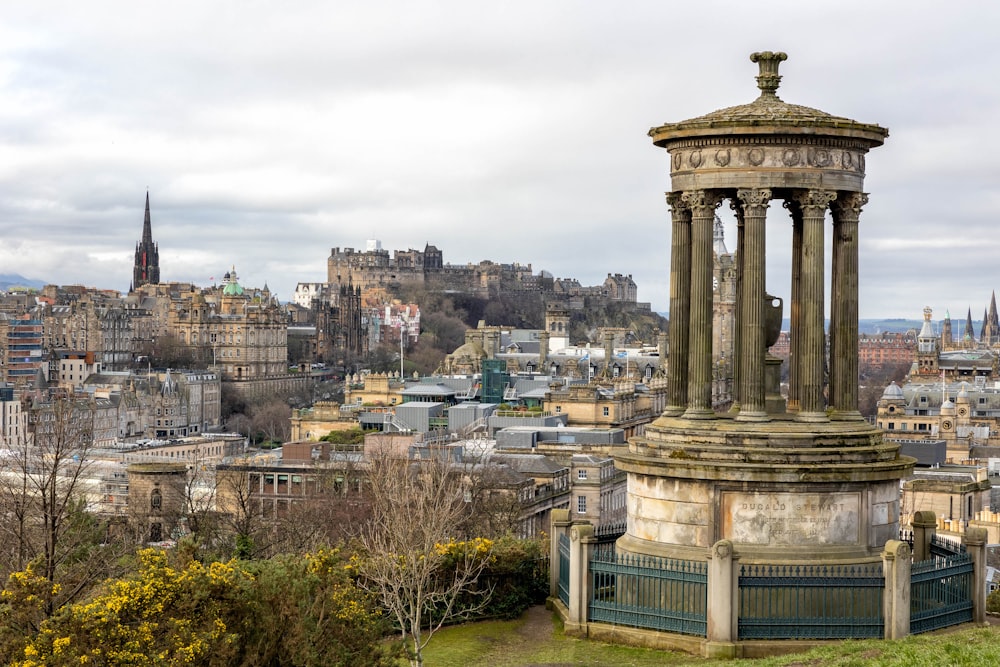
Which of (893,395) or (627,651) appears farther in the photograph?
(893,395)

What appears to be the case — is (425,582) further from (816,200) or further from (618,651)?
(816,200)

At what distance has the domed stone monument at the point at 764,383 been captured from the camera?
27438 mm

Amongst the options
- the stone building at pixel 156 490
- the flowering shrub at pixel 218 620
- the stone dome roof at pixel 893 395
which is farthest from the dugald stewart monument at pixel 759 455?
the stone dome roof at pixel 893 395

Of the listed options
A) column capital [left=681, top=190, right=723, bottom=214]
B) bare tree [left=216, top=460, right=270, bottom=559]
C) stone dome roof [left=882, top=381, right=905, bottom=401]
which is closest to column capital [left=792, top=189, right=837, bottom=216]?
column capital [left=681, top=190, right=723, bottom=214]

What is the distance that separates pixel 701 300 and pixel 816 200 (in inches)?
97.1

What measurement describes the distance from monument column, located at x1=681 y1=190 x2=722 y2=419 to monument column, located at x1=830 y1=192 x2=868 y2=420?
6.93 ft

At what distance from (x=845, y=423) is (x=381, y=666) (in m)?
8.64

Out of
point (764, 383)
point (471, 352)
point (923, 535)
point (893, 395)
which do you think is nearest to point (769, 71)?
point (764, 383)

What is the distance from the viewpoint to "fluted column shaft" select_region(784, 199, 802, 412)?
2920cm

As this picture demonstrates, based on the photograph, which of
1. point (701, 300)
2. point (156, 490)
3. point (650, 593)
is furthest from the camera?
point (156, 490)

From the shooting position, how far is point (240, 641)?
24.8m

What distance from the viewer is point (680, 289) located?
2909 cm

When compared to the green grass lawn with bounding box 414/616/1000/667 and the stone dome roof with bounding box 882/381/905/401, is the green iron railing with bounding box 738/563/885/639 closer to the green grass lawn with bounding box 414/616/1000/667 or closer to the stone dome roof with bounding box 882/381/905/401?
the green grass lawn with bounding box 414/616/1000/667

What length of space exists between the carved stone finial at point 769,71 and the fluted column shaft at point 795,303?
6.35ft
